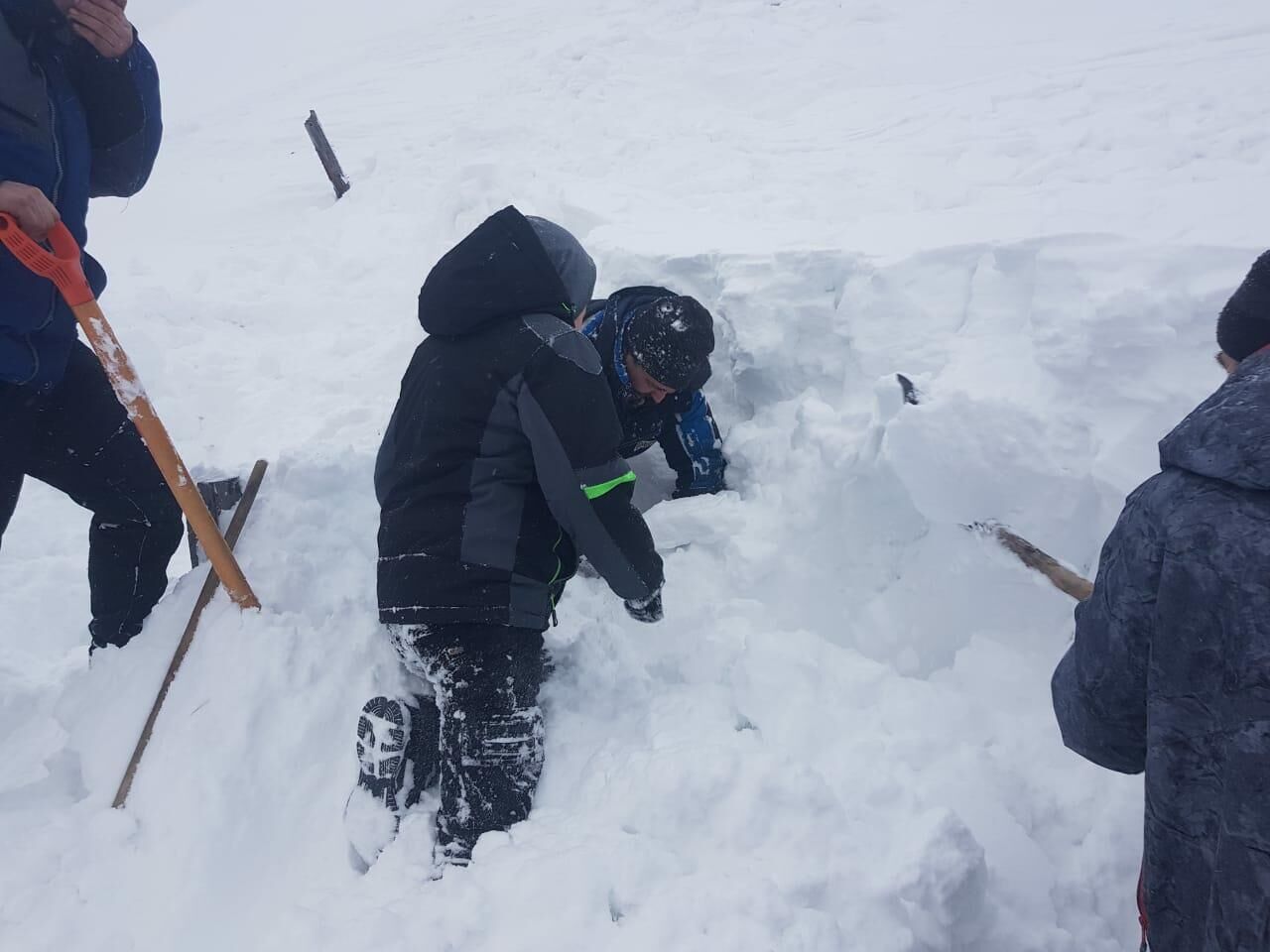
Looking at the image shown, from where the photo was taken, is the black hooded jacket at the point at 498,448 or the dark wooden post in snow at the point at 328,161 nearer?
the black hooded jacket at the point at 498,448

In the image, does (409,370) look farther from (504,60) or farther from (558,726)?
(504,60)

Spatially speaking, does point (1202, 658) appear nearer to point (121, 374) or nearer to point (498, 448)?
point (498, 448)

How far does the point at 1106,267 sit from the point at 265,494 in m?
2.99

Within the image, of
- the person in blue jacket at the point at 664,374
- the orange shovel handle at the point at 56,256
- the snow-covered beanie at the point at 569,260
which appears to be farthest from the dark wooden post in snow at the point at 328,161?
the snow-covered beanie at the point at 569,260

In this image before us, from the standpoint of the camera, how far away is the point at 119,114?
6.88 ft

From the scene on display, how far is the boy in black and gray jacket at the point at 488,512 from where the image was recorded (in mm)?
1968

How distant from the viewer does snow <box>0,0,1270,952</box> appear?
5.63 ft

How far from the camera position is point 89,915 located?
194cm

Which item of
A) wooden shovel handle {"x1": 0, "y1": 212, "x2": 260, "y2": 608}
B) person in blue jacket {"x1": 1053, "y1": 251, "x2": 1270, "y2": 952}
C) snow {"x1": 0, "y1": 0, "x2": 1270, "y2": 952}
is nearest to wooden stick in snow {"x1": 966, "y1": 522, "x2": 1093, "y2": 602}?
snow {"x1": 0, "y1": 0, "x2": 1270, "y2": 952}

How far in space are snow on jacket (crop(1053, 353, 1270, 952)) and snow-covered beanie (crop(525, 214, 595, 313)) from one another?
57.5 inches

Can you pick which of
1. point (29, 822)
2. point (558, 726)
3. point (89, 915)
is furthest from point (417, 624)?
point (29, 822)

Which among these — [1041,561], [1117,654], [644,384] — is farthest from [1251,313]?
[644,384]

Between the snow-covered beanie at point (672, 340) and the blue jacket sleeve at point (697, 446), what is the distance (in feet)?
1.35

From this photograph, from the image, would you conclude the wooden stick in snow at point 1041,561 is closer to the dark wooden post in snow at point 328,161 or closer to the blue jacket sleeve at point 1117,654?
the blue jacket sleeve at point 1117,654
